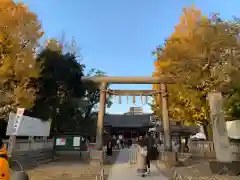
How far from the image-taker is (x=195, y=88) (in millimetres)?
15727

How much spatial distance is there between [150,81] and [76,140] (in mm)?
6105

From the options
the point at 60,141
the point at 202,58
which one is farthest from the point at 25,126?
the point at 202,58

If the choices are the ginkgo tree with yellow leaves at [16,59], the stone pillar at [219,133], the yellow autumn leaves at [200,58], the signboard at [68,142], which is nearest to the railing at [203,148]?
the yellow autumn leaves at [200,58]

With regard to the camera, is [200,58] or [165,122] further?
[165,122]

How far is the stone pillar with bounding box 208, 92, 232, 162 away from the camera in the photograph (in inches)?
378

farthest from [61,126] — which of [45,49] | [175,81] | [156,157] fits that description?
[175,81]

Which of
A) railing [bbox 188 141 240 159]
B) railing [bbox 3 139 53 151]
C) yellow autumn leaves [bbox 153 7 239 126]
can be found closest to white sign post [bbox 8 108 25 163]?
railing [bbox 3 139 53 151]

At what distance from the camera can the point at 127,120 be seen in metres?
42.9

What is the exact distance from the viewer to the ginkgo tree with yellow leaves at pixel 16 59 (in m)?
14.0

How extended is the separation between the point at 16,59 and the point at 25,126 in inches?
171

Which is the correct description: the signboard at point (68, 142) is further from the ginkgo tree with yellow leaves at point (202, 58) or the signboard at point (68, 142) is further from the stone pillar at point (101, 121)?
the ginkgo tree with yellow leaves at point (202, 58)

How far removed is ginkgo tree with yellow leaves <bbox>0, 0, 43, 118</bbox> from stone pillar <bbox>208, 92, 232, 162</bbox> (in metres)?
10.1

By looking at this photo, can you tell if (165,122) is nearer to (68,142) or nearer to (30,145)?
(68,142)

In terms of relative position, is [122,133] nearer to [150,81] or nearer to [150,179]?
[150,81]
